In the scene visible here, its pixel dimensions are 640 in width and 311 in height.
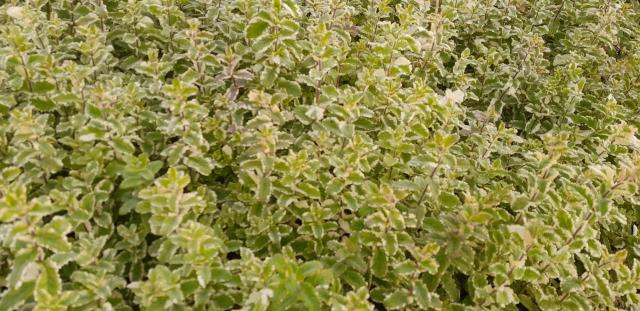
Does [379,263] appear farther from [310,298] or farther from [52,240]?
[52,240]

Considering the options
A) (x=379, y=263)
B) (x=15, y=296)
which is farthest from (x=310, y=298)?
(x=15, y=296)

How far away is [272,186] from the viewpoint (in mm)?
2371

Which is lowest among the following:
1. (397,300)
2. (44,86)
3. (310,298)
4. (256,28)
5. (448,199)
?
(397,300)

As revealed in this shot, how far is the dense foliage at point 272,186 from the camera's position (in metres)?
2.04

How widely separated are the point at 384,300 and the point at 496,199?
693 millimetres

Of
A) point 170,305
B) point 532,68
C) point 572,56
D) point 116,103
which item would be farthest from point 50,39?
point 572,56

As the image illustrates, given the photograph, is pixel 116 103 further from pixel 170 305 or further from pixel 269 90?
pixel 170 305

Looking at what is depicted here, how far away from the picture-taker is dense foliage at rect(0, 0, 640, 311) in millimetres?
2037

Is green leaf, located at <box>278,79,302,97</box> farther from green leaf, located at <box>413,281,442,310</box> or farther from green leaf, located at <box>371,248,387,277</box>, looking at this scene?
green leaf, located at <box>413,281,442,310</box>

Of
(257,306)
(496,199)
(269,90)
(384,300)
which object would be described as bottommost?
(384,300)

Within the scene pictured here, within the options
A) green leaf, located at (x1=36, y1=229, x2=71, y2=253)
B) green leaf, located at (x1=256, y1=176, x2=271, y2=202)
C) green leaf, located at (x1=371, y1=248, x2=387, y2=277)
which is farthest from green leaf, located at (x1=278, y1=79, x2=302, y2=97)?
green leaf, located at (x1=36, y1=229, x2=71, y2=253)

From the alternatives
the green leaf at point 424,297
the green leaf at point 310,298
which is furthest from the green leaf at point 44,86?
the green leaf at point 424,297

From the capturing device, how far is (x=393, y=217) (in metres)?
2.13

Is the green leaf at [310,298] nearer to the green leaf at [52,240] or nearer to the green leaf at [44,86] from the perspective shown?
the green leaf at [52,240]
